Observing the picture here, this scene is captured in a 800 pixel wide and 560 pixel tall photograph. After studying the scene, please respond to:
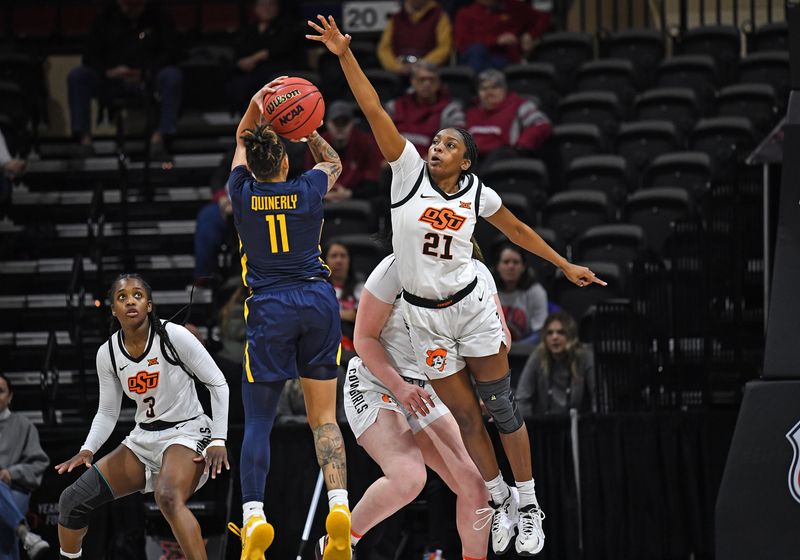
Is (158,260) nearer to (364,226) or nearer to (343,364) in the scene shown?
(364,226)

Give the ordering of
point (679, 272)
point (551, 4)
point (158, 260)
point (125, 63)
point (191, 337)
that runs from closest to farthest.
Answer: point (191, 337), point (679, 272), point (158, 260), point (125, 63), point (551, 4)

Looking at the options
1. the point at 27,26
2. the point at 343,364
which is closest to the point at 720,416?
the point at 343,364

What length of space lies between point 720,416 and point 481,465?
2687mm

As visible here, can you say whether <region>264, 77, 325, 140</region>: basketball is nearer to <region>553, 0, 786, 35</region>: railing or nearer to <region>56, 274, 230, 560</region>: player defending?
<region>56, 274, 230, 560</region>: player defending

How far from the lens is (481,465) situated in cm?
742

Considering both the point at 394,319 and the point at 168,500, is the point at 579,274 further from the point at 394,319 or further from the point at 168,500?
the point at 168,500

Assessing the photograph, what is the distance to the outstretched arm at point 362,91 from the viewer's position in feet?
22.4

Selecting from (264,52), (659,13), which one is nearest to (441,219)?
(264,52)

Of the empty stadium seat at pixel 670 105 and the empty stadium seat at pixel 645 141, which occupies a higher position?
the empty stadium seat at pixel 670 105

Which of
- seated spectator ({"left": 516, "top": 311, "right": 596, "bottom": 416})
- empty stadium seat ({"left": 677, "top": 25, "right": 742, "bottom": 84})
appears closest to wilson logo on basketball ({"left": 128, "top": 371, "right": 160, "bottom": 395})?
seated spectator ({"left": 516, "top": 311, "right": 596, "bottom": 416})

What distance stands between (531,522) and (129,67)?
26.7ft

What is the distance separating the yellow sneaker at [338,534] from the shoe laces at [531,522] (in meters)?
1.11

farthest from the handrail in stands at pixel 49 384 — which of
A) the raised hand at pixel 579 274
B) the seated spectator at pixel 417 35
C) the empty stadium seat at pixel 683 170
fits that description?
the empty stadium seat at pixel 683 170

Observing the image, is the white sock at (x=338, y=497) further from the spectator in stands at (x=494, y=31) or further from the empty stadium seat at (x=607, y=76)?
the spectator in stands at (x=494, y=31)
